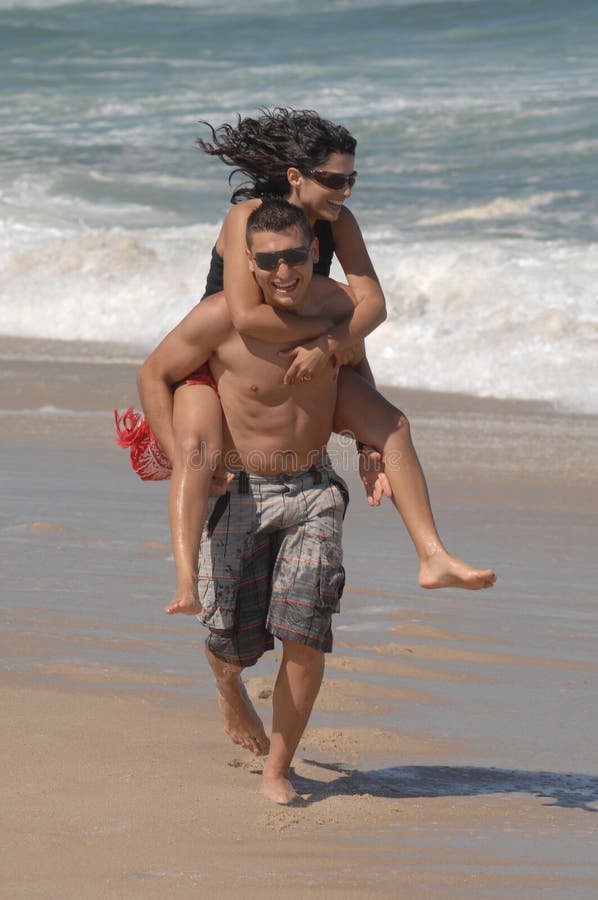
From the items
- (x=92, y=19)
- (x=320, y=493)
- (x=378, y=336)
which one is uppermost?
(x=92, y=19)

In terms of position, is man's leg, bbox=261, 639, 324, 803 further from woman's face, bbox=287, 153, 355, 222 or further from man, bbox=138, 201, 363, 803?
woman's face, bbox=287, 153, 355, 222

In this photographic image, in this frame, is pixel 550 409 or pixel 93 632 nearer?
pixel 93 632

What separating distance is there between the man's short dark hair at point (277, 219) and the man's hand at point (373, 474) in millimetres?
616

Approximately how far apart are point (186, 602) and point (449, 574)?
0.70 meters

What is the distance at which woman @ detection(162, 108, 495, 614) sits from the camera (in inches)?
153

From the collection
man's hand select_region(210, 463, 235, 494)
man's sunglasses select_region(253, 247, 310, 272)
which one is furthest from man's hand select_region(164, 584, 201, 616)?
man's sunglasses select_region(253, 247, 310, 272)

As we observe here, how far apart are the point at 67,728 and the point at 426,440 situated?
465 cm

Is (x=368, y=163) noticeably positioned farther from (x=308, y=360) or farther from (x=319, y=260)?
(x=308, y=360)

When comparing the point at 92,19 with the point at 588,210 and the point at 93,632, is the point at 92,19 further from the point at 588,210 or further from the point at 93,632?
the point at 93,632

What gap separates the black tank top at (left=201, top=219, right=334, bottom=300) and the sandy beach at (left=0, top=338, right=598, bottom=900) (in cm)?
130

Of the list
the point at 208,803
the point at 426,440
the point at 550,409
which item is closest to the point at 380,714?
the point at 208,803

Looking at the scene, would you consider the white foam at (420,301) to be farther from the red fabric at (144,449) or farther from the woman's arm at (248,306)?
the woman's arm at (248,306)

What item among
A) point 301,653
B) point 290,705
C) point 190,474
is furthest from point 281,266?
point 290,705

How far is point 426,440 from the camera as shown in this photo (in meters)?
8.64
